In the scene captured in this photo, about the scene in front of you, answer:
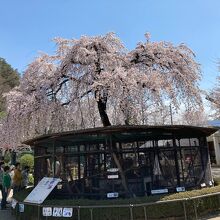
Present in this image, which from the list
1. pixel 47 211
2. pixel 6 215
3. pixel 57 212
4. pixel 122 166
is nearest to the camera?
pixel 57 212

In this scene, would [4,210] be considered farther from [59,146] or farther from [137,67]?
[137,67]

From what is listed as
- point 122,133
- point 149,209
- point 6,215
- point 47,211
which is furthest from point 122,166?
point 6,215

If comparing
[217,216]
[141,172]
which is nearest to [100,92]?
[141,172]

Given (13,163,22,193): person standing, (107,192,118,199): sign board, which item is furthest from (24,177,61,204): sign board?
(13,163,22,193): person standing

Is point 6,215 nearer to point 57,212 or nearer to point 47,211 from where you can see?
point 47,211

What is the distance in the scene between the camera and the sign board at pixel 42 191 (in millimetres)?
11020

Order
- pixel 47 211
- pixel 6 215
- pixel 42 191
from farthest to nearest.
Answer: pixel 6 215 < pixel 42 191 < pixel 47 211

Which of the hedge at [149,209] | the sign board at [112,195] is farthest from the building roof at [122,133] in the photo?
the hedge at [149,209]

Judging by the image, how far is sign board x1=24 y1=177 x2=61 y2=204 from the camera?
11.0 meters

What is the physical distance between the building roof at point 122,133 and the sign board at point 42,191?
149 centimetres

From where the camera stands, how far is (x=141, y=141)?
12203mm

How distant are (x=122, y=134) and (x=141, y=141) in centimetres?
116

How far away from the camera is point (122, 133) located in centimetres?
1133

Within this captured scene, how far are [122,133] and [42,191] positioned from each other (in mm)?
3496
